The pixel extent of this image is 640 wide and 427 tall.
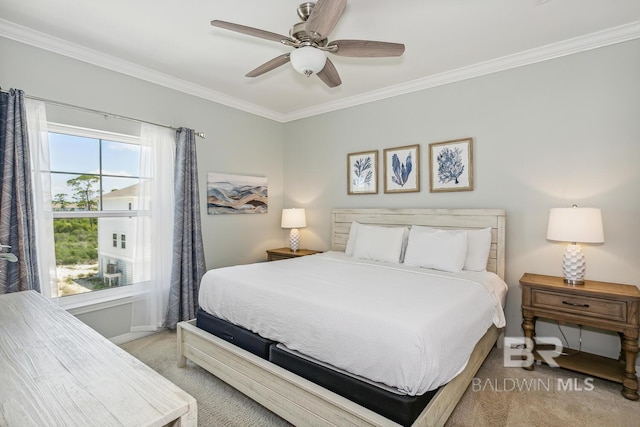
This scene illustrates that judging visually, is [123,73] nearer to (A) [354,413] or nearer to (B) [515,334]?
(A) [354,413]

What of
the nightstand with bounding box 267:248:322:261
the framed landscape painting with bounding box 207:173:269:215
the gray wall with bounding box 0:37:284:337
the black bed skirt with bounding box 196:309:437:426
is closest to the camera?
the black bed skirt with bounding box 196:309:437:426

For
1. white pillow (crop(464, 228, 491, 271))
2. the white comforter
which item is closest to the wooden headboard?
white pillow (crop(464, 228, 491, 271))

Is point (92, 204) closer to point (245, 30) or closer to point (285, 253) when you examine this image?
point (285, 253)

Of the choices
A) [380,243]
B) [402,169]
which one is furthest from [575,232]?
[402,169]

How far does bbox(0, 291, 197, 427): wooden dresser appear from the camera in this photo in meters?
0.71

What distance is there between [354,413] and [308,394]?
29 cm

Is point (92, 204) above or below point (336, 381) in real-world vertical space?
above

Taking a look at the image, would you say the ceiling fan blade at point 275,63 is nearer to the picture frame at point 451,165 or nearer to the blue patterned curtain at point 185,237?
the blue patterned curtain at point 185,237

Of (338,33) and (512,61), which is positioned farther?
(512,61)

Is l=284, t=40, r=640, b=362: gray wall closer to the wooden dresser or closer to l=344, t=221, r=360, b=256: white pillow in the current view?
l=344, t=221, r=360, b=256: white pillow

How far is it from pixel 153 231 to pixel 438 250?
2766 millimetres

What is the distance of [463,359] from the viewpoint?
177 cm

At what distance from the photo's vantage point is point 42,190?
100 inches

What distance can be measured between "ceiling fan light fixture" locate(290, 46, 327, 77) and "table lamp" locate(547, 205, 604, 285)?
6.94 feet
